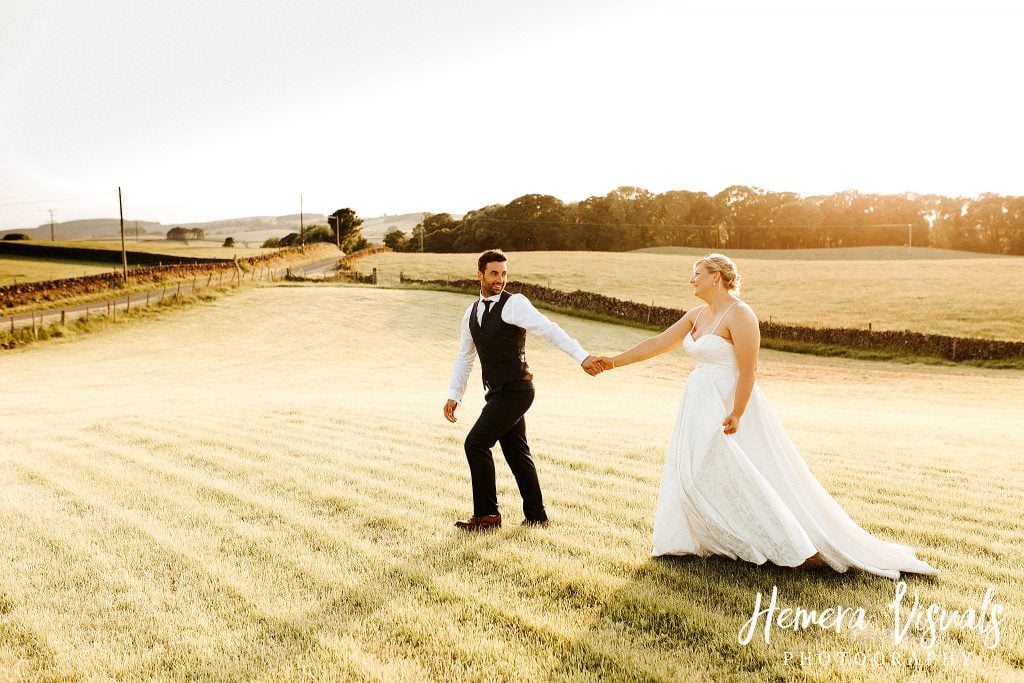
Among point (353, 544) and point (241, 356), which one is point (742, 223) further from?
point (353, 544)

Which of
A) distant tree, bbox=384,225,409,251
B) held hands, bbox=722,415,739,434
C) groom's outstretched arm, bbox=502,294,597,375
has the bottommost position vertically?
held hands, bbox=722,415,739,434

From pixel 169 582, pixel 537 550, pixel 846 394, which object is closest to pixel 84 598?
pixel 169 582

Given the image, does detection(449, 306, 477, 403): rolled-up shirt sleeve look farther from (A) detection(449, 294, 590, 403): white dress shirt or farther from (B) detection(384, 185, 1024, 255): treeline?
(B) detection(384, 185, 1024, 255): treeline

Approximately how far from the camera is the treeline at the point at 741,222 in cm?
9988

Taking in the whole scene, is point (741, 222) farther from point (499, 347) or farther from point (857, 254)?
point (499, 347)

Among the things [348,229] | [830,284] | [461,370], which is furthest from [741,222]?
[461,370]

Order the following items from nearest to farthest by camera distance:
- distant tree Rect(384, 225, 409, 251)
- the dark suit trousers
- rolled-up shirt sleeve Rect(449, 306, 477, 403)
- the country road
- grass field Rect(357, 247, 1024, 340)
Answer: the dark suit trousers
rolled-up shirt sleeve Rect(449, 306, 477, 403)
the country road
grass field Rect(357, 247, 1024, 340)
distant tree Rect(384, 225, 409, 251)

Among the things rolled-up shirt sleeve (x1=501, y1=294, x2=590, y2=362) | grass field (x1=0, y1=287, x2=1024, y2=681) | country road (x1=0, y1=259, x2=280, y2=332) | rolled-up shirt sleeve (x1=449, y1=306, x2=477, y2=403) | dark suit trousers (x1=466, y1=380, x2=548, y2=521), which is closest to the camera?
grass field (x1=0, y1=287, x2=1024, y2=681)

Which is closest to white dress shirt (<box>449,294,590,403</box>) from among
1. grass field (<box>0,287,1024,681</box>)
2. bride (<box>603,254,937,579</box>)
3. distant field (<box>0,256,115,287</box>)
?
bride (<box>603,254,937,579</box>)

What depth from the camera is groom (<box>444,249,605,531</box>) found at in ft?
22.2

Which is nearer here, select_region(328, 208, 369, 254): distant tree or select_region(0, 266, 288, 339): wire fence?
select_region(0, 266, 288, 339): wire fence

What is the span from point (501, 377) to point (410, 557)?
1.88 metres

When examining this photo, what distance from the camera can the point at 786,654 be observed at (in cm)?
440

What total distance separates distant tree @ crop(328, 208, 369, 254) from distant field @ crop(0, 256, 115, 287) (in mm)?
49598
